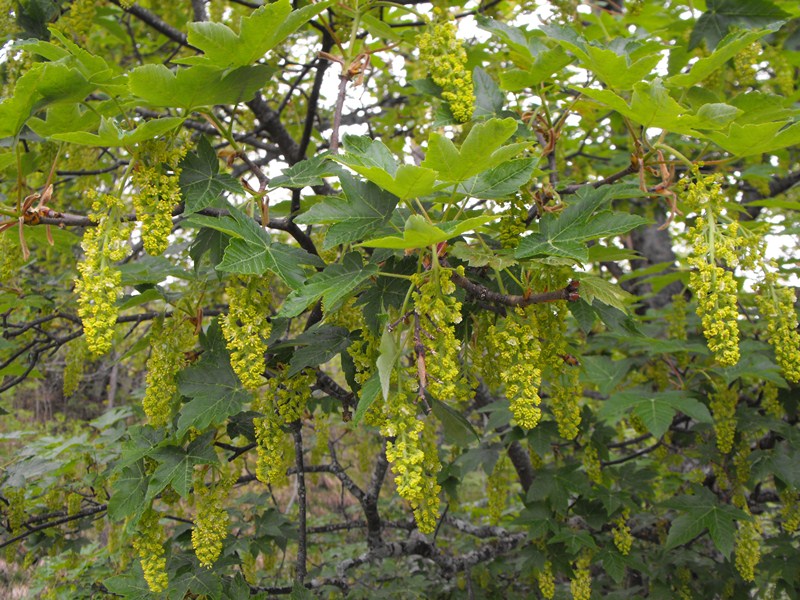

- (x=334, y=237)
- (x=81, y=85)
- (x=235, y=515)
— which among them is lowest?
(x=235, y=515)

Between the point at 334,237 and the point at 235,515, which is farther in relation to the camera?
the point at 235,515

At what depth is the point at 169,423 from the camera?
2307 mm

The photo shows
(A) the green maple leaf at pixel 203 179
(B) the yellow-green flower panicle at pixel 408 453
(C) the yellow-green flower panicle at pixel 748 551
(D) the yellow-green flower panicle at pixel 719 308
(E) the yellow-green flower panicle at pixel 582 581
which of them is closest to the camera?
(B) the yellow-green flower panicle at pixel 408 453

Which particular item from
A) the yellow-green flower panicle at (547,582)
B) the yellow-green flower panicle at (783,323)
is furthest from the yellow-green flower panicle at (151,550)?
the yellow-green flower panicle at (783,323)

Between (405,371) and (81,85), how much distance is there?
1011mm

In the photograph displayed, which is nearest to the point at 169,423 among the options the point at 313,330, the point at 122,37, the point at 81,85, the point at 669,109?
the point at 313,330

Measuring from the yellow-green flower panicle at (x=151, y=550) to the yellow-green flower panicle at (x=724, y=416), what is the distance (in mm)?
2226

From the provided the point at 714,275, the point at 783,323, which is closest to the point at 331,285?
the point at 714,275

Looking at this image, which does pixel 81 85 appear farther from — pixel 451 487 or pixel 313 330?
pixel 451 487

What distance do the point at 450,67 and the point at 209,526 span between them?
1609 mm

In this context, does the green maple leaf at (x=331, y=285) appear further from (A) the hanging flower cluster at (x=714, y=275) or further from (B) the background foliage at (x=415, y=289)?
(A) the hanging flower cluster at (x=714, y=275)

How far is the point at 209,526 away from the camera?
1.90 meters

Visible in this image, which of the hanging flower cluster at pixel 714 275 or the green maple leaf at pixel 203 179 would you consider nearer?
the hanging flower cluster at pixel 714 275

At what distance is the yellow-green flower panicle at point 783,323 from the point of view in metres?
1.45
